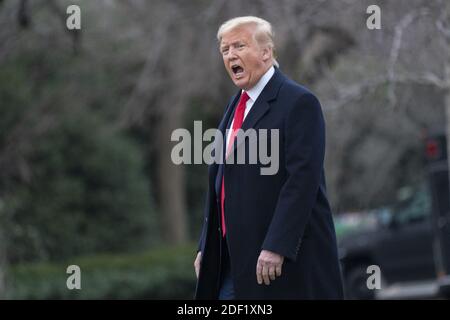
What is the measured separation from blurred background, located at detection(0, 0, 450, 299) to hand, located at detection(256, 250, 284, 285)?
3.92 meters

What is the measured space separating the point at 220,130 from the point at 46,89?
13520mm

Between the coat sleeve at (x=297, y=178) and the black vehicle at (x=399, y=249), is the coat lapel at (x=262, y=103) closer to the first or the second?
the coat sleeve at (x=297, y=178)

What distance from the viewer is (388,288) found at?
15922 mm

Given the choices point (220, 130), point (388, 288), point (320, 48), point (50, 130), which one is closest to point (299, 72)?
point (320, 48)

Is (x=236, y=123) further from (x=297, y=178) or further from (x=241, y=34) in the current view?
(x=297, y=178)

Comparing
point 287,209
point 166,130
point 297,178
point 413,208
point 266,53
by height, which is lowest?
point 287,209

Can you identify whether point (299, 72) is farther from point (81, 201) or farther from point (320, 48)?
point (81, 201)

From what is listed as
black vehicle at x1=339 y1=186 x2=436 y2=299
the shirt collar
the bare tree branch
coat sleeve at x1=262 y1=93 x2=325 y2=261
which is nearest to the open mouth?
the shirt collar

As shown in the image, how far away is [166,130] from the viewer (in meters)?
21.4

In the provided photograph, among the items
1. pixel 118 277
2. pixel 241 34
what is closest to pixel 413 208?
pixel 118 277

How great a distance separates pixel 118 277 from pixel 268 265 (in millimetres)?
11316

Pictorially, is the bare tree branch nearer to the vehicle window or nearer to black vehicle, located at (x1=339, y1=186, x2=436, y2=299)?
black vehicle, located at (x1=339, y1=186, x2=436, y2=299)

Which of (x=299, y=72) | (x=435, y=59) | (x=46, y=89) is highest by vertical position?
(x=46, y=89)
